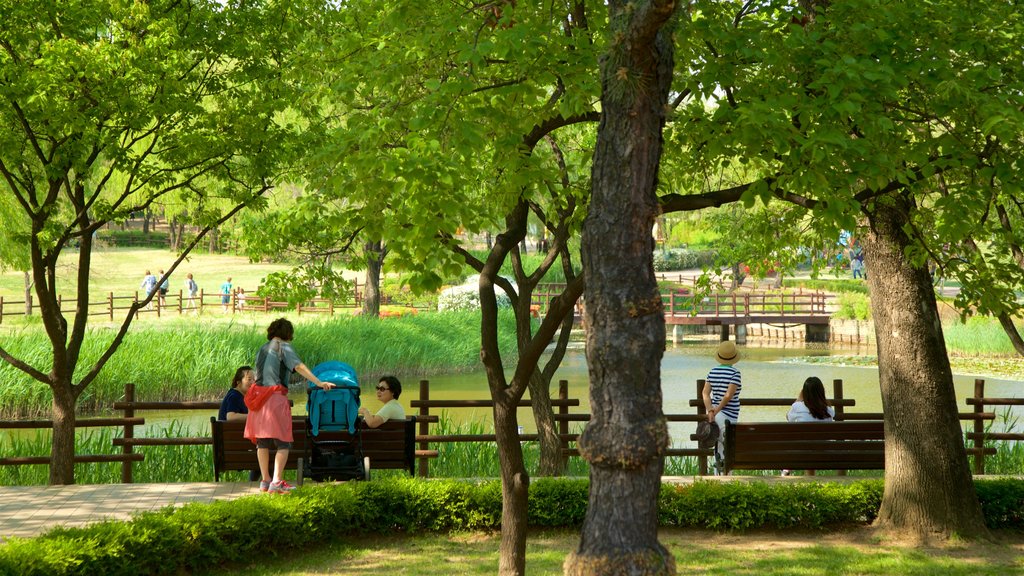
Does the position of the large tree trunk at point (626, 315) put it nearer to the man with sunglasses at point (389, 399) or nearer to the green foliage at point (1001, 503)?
the man with sunglasses at point (389, 399)

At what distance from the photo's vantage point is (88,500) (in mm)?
10031

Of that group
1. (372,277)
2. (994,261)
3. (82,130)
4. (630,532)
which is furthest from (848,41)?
(372,277)

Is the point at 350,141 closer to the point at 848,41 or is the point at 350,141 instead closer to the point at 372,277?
the point at 848,41

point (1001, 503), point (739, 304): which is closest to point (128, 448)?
point (1001, 503)

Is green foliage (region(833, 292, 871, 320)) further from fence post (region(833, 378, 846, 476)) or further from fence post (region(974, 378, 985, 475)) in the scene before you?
fence post (region(833, 378, 846, 476))

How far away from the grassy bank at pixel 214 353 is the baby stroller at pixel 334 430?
39.1ft

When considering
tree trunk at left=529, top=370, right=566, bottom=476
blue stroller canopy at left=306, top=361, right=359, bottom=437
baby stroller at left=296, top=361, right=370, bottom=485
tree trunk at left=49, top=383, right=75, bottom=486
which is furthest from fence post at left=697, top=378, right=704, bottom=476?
tree trunk at left=49, top=383, right=75, bottom=486

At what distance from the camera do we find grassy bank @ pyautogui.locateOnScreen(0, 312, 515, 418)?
21.3m

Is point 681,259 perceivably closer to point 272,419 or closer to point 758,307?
point 758,307

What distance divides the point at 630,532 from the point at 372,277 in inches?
1226

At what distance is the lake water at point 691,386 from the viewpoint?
839 inches

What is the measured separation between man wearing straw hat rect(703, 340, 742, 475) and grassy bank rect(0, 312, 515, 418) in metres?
13.3

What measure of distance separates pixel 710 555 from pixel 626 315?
414 centimetres

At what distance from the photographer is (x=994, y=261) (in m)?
9.05
